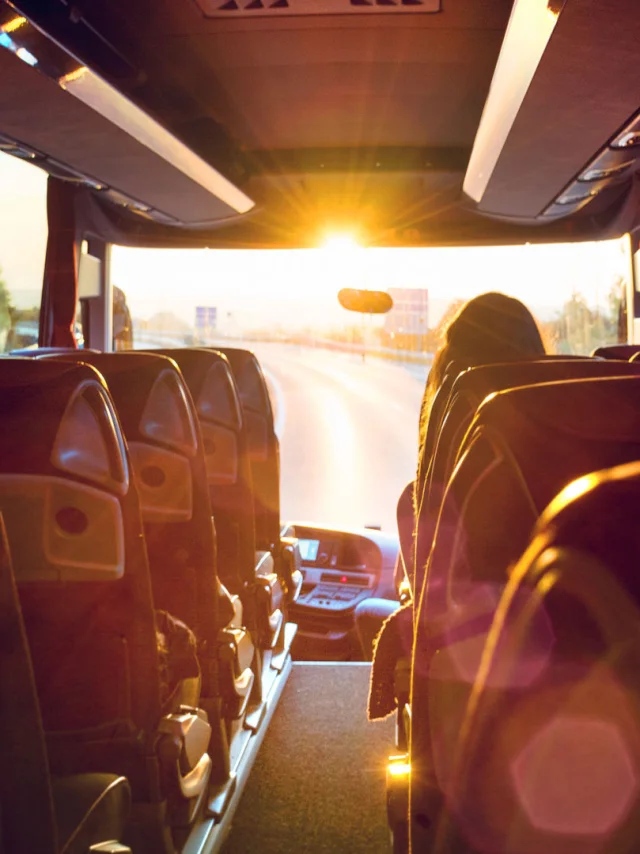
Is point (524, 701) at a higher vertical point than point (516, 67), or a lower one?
lower

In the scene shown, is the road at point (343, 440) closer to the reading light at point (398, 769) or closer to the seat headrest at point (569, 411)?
the reading light at point (398, 769)

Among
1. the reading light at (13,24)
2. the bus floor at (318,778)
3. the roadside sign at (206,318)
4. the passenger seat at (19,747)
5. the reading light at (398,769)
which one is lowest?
the bus floor at (318,778)

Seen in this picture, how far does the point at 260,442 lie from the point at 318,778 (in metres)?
1.72

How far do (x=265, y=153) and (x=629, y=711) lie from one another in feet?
17.3

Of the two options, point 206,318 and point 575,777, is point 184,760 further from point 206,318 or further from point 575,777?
point 206,318

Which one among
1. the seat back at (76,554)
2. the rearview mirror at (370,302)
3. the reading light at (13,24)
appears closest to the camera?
the seat back at (76,554)

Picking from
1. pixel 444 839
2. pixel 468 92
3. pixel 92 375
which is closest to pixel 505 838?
pixel 444 839

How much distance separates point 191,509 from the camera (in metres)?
2.88

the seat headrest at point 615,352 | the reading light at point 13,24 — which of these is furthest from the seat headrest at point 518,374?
the seat headrest at point 615,352

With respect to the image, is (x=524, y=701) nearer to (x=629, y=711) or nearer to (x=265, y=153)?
(x=629, y=711)

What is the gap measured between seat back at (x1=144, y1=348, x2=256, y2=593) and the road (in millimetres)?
2282

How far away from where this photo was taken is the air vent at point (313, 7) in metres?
3.25

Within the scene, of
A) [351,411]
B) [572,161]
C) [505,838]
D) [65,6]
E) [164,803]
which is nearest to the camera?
[505,838]

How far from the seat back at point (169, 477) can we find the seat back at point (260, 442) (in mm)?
1419
